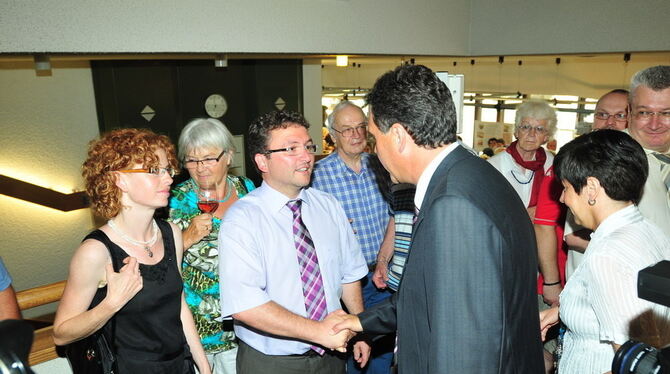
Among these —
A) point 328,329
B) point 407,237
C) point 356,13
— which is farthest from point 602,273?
point 356,13

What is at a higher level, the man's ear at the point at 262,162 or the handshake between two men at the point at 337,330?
the man's ear at the point at 262,162

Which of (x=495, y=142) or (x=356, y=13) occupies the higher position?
(x=356, y=13)

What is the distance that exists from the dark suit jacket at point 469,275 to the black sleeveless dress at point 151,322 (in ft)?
3.56

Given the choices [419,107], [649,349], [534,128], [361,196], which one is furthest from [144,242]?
[534,128]

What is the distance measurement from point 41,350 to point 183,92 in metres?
4.70

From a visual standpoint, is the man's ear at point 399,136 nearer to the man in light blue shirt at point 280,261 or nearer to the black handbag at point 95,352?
the man in light blue shirt at point 280,261

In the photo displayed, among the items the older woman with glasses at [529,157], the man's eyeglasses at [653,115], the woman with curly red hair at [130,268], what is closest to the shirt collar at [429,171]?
the woman with curly red hair at [130,268]

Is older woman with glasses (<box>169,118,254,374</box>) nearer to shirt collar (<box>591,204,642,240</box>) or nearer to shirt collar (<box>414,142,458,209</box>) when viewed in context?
shirt collar (<box>414,142,458,209</box>)

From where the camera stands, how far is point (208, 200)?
2373 millimetres

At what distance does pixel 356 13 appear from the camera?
3.11 m

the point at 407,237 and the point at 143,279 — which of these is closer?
the point at 143,279

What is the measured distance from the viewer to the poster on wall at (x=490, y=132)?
11750mm

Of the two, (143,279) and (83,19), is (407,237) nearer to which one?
(143,279)

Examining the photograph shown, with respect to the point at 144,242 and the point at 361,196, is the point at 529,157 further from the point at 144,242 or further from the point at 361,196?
the point at 144,242
